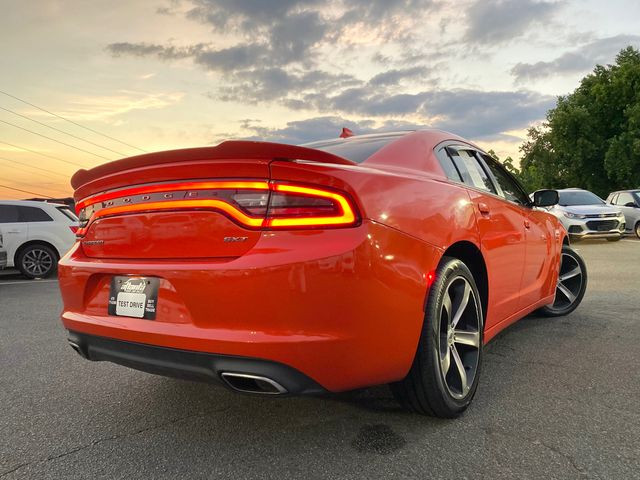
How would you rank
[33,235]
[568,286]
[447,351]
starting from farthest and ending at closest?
[33,235] → [568,286] → [447,351]

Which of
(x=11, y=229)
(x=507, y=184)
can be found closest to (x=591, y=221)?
(x=507, y=184)

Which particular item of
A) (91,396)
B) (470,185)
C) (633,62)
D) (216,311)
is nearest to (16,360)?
(91,396)

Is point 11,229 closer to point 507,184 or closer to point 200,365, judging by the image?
point 507,184

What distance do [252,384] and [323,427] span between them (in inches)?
25.4

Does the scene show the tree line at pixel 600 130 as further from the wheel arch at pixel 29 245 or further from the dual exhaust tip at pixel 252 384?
the dual exhaust tip at pixel 252 384

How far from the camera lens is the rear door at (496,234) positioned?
3162 millimetres

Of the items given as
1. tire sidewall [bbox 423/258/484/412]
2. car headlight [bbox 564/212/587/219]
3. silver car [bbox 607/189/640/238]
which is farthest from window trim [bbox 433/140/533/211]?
silver car [bbox 607/189/640/238]

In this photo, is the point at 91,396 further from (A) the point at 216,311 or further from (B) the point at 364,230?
(B) the point at 364,230

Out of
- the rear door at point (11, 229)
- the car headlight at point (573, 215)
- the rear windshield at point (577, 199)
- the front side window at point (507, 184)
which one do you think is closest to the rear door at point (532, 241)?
the front side window at point (507, 184)

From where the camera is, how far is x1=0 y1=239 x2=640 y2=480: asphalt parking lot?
7.29 feet

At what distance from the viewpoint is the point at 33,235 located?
10352 millimetres

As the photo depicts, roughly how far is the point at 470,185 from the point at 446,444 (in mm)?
1558

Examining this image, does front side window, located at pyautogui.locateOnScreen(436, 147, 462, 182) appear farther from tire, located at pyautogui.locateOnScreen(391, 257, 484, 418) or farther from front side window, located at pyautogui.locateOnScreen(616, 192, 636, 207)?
front side window, located at pyautogui.locateOnScreen(616, 192, 636, 207)

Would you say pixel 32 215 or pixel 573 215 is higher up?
pixel 32 215
